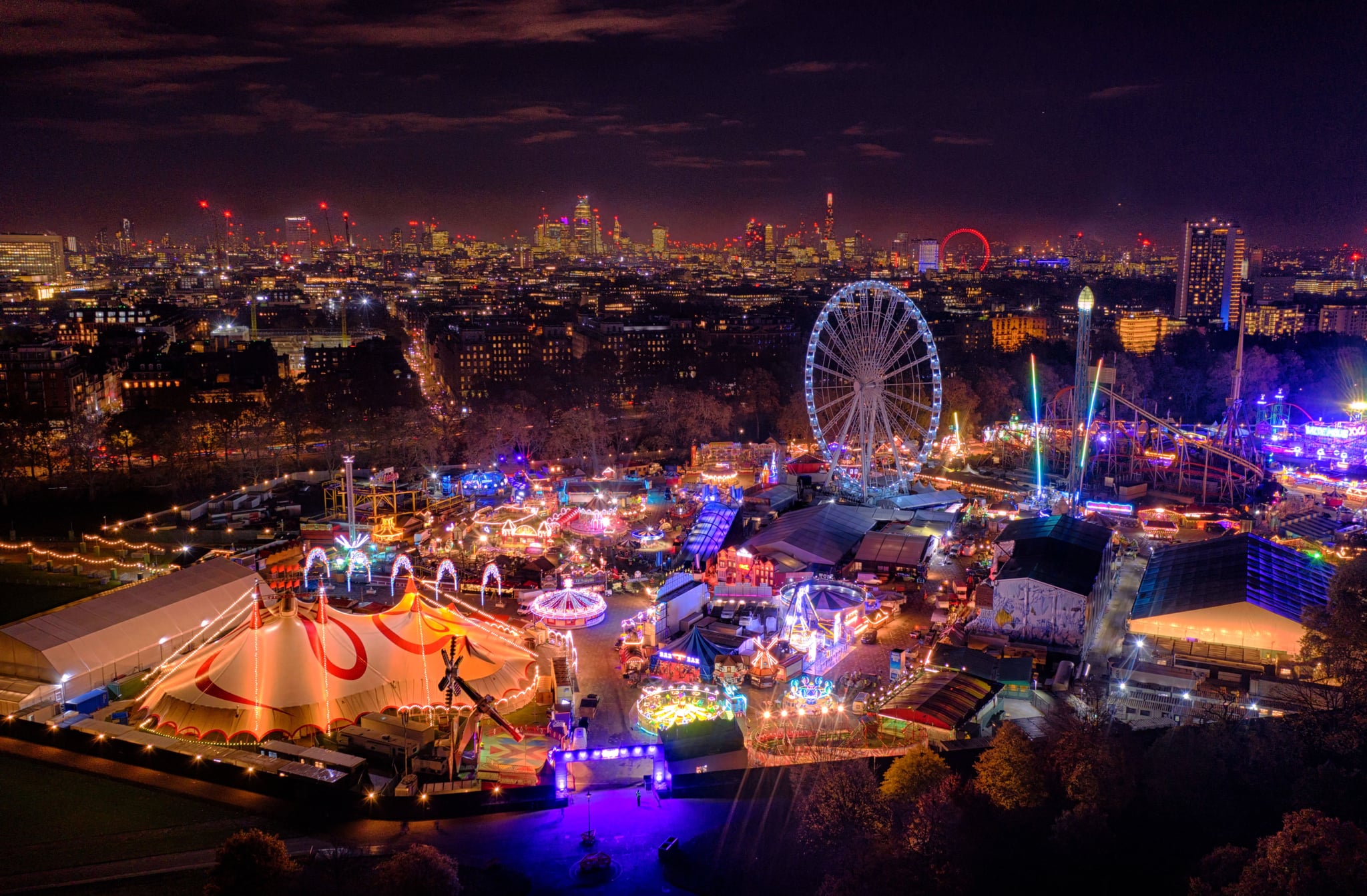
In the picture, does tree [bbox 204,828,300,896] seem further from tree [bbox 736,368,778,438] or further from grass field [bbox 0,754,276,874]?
tree [bbox 736,368,778,438]

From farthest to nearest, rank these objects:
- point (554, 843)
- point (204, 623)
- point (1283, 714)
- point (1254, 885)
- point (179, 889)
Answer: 1. point (204, 623)
2. point (1283, 714)
3. point (554, 843)
4. point (179, 889)
5. point (1254, 885)

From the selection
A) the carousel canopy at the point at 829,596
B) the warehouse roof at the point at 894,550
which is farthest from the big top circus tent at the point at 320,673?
the warehouse roof at the point at 894,550

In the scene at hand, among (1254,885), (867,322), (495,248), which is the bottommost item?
(1254,885)

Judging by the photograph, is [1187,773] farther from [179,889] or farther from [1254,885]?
[179,889]

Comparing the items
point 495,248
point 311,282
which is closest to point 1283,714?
point 311,282

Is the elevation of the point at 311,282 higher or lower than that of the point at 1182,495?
higher

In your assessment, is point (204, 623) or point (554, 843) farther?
point (204, 623)

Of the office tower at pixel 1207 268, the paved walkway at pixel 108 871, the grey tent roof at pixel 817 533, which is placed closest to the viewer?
the paved walkway at pixel 108 871

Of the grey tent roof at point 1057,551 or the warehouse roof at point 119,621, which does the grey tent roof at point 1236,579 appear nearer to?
the grey tent roof at point 1057,551
